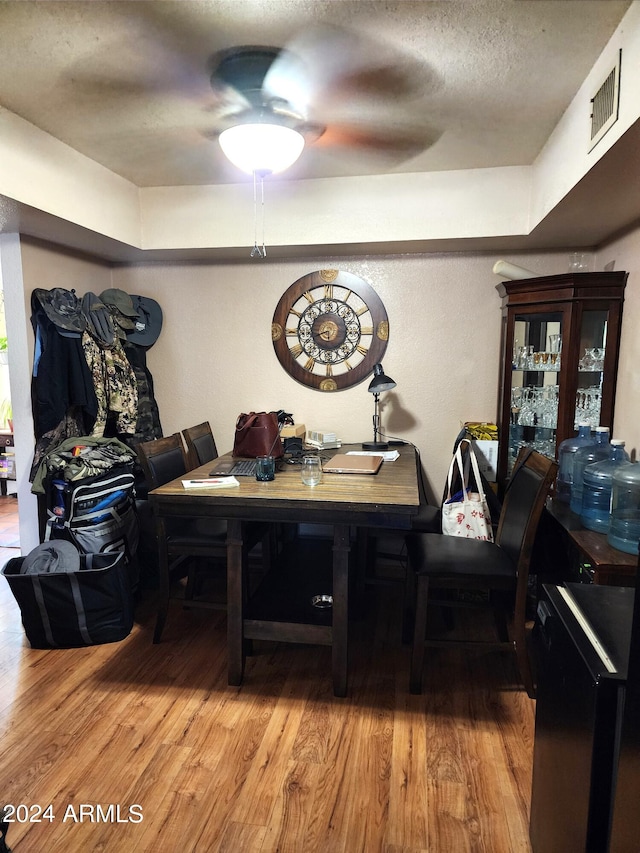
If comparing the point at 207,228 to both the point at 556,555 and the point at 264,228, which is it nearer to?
the point at 264,228

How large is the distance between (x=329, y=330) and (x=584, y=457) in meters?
1.72

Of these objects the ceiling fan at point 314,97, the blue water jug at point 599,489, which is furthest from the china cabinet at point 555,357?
the ceiling fan at point 314,97

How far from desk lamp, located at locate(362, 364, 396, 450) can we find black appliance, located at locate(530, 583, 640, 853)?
1.76 meters

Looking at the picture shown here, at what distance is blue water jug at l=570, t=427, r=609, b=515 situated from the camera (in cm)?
237

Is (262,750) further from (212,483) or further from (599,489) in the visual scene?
(599,489)

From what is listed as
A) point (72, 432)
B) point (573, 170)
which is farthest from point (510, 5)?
point (72, 432)

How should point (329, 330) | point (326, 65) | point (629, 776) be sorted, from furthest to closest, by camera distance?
point (329, 330) → point (326, 65) → point (629, 776)

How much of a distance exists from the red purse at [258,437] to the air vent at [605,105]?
1871mm

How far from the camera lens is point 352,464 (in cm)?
256

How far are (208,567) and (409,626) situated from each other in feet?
4.44

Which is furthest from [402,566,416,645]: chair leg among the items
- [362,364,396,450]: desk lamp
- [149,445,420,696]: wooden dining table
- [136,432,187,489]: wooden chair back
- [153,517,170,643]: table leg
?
[136,432,187,489]: wooden chair back

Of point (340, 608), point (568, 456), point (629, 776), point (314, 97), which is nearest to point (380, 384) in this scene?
point (568, 456)

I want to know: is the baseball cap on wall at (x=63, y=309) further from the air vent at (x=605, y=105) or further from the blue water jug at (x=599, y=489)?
the blue water jug at (x=599, y=489)

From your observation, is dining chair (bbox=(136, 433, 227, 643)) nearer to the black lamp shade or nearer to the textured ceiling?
the black lamp shade
